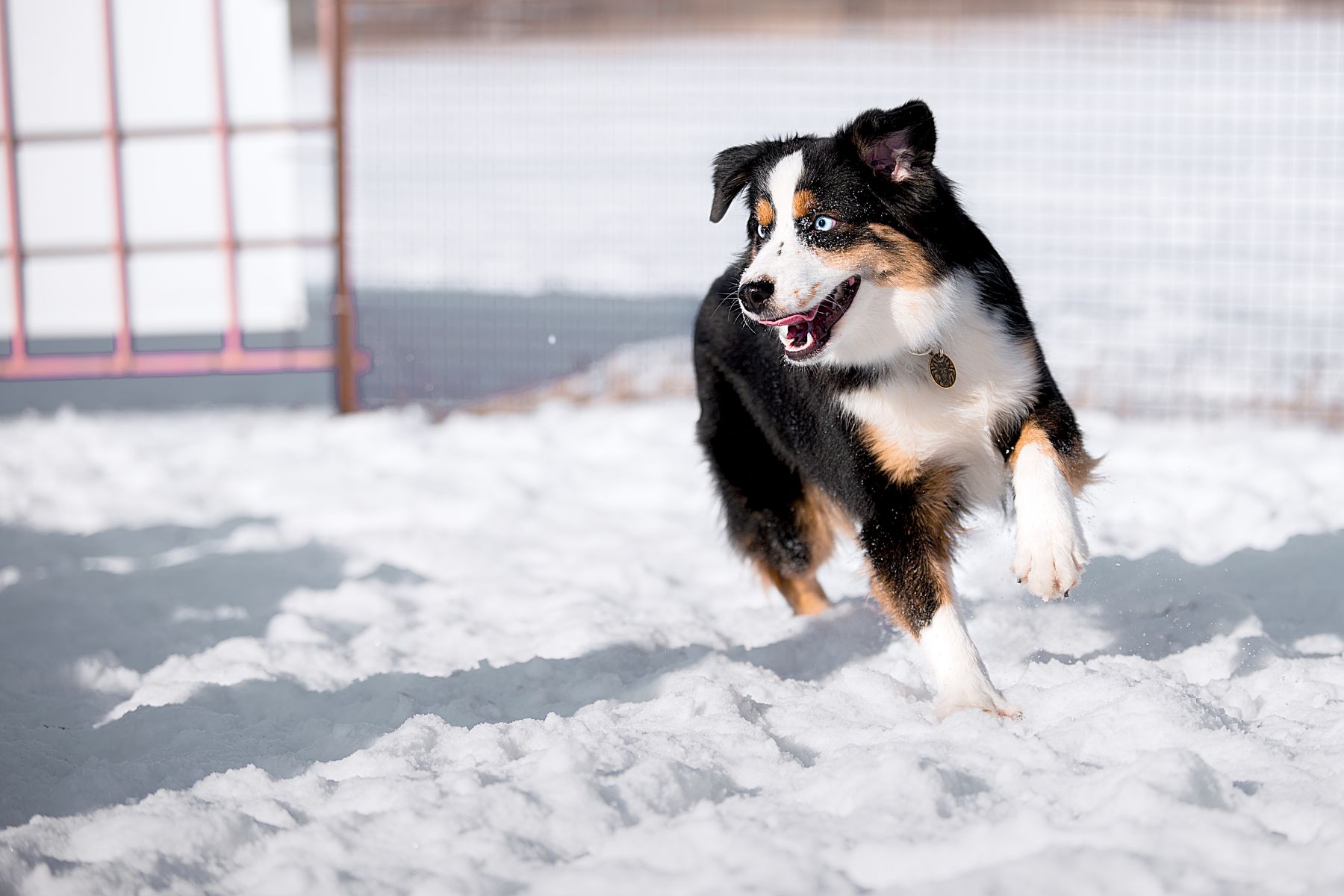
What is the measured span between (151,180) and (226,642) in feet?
14.5

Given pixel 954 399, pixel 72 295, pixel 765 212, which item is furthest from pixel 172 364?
pixel 954 399

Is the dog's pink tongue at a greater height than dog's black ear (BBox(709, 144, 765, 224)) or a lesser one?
lesser

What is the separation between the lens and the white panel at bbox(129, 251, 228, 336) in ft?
23.4

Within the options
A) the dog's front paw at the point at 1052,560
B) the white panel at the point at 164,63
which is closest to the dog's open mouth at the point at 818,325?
the dog's front paw at the point at 1052,560

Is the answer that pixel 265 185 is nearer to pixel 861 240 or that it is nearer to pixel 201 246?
pixel 201 246

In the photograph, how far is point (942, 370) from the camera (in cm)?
297

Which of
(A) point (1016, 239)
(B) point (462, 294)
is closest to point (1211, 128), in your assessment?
(A) point (1016, 239)

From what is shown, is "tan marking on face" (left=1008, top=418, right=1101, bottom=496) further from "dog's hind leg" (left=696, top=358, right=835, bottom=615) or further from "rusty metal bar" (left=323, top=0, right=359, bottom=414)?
"rusty metal bar" (left=323, top=0, right=359, bottom=414)

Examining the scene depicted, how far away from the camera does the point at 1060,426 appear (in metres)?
3.00

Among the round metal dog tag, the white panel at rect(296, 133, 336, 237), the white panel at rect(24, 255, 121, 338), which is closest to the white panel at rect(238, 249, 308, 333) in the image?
the white panel at rect(24, 255, 121, 338)

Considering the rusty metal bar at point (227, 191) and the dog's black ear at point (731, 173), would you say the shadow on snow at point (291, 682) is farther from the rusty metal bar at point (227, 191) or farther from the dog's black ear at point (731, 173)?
the rusty metal bar at point (227, 191)

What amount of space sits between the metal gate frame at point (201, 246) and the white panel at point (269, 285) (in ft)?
0.22

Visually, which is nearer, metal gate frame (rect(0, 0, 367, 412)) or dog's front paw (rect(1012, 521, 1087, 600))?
dog's front paw (rect(1012, 521, 1087, 600))

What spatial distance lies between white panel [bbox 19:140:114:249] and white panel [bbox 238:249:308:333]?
82cm
